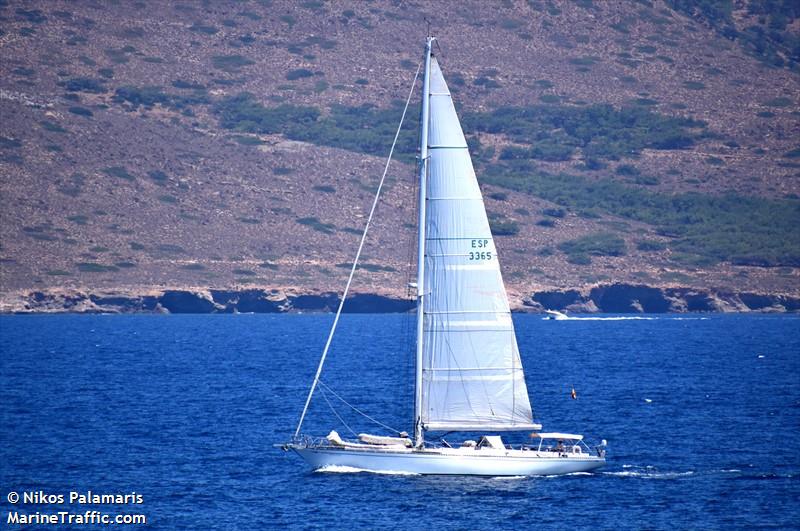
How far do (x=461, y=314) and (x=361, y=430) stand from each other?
15299mm

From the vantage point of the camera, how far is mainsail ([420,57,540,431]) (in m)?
42.3

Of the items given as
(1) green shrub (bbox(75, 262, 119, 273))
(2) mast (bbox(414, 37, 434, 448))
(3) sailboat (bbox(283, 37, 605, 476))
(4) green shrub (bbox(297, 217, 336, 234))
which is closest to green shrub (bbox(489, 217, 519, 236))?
(4) green shrub (bbox(297, 217, 336, 234))

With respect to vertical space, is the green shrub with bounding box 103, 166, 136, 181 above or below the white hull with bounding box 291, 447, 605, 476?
above

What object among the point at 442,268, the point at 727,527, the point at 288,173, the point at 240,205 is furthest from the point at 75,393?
the point at 288,173

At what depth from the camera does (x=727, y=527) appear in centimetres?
3794

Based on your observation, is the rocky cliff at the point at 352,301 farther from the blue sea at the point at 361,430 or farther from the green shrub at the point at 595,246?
the blue sea at the point at 361,430

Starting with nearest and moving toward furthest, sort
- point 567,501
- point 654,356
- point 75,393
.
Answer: point 567,501 < point 75,393 < point 654,356

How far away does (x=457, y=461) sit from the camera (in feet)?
135

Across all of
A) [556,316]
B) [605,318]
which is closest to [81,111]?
[556,316]

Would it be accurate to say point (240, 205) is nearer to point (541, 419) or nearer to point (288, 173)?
point (288, 173)

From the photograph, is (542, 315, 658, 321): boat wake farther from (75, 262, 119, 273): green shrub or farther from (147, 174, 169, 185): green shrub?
(75, 262, 119, 273): green shrub

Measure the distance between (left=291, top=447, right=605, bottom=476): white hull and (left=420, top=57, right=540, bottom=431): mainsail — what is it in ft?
3.76

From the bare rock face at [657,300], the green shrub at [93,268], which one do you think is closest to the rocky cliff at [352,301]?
the bare rock face at [657,300]

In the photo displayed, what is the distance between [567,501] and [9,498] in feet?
54.2
